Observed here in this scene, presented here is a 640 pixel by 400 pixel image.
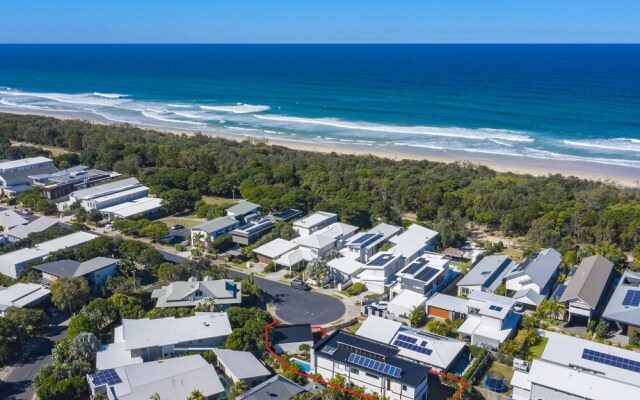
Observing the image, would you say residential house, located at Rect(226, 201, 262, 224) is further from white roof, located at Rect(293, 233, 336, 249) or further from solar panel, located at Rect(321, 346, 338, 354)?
solar panel, located at Rect(321, 346, 338, 354)

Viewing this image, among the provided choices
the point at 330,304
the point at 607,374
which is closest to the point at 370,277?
the point at 330,304

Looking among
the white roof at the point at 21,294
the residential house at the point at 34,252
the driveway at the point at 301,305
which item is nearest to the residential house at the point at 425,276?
the driveway at the point at 301,305

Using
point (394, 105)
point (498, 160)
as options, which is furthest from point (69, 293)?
point (394, 105)

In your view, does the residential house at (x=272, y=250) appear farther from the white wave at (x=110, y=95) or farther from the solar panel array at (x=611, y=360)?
the white wave at (x=110, y=95)

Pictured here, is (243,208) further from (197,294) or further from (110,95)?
(110,95)

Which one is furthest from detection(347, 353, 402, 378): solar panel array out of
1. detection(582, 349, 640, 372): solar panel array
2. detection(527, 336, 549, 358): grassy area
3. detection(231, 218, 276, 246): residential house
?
detection(231, 218, 276, 246): residential house

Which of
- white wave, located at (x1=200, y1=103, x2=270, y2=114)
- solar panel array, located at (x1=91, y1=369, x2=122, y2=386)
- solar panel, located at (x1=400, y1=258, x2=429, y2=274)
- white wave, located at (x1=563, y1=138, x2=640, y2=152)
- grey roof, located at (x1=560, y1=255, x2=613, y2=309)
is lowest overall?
solar panel array, located at (x1=91, y1=369, x2=122, y2=386)

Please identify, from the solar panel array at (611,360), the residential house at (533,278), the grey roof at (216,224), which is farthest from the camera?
the grey roof at (216,224)
